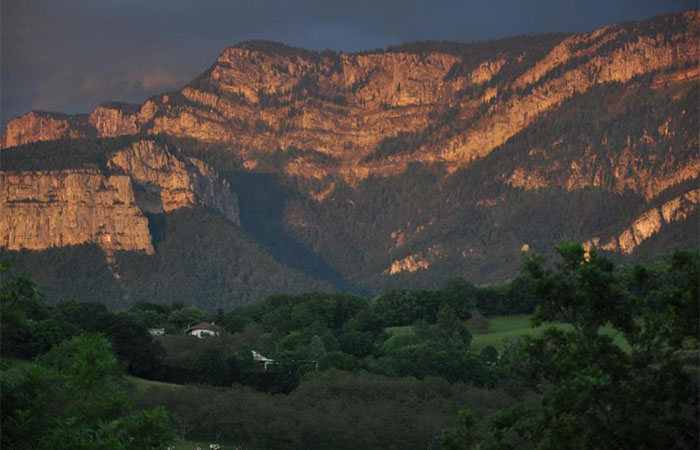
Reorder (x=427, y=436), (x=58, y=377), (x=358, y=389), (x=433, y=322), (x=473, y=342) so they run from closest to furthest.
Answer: (x=58, y=377)
(x=427, y=436)
(x=358, y=389)
(x=473, y=342)
(x=433, y=322)

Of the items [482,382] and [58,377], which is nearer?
[58,377]

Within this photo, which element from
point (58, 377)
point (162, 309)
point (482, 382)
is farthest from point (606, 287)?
point (162, 309)

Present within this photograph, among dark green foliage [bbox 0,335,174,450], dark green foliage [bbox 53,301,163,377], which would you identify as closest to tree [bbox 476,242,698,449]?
dark green foliage [bbox 0,335,174,450]

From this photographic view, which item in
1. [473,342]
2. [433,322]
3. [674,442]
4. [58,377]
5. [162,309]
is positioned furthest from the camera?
[162,309]

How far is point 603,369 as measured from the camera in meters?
34.9

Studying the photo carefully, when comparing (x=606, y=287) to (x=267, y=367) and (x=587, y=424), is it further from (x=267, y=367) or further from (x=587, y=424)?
(x=267, y=367)

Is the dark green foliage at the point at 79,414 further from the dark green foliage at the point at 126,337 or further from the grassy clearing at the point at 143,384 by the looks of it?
the dark green foliage at the point at 126,337

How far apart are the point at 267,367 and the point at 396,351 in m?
14.3

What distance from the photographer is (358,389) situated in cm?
10700

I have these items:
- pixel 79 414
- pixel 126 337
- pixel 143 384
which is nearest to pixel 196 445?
pixel 143 384

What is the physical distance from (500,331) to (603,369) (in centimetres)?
12064

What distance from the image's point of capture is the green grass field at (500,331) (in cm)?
13938

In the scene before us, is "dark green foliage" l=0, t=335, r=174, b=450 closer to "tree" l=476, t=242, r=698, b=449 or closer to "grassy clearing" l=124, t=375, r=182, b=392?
"tree" l=476, t=242, r=698, b=449

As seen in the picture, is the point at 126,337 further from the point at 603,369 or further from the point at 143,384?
the point at 603,369
